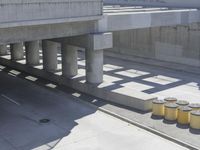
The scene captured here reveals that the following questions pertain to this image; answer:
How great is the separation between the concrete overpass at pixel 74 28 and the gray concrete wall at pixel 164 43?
263 cm

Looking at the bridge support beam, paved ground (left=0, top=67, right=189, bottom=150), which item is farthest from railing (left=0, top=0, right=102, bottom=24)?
paved ground (left=0, top=67, right=189, bottom=150)

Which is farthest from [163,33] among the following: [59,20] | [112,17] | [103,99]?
[59,20]

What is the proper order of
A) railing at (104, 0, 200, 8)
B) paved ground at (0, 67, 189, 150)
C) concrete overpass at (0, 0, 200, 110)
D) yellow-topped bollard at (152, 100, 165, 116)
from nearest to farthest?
1. paved ground at (0, 67, 189, 150)
2. concrete overpass at (0, 0, 200, 110)
3. yellow-topped bollard at (152, 100, 165, 116)
4. railing at (104, 0, 200, 8)

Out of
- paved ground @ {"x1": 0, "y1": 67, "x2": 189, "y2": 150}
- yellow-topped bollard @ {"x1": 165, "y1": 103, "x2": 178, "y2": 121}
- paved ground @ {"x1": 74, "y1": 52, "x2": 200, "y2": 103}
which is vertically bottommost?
paved ground @ {"x1": 0, "y1": 67, "x2": 189, "y2": 150}

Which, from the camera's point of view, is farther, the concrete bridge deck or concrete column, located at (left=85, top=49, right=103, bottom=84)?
the concrete bridge deck

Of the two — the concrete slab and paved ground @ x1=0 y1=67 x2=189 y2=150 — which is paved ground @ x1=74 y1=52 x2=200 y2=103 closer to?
the concrete slab

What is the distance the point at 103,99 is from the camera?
88.6 feet

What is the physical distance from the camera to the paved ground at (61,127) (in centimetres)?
1917

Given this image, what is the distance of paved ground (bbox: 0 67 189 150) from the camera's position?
1917cm

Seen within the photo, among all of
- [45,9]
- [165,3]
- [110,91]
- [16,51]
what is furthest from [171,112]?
[165,3]

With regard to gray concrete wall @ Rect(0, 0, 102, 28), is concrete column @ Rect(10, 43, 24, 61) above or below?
below

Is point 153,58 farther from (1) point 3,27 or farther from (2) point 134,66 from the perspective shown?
(1) point 3,27

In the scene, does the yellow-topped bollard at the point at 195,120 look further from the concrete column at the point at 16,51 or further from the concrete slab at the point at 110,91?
the concrete column at the point at 16,51

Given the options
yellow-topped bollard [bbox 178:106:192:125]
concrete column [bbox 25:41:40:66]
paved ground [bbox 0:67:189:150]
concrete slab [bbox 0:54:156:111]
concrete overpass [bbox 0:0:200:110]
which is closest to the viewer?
paved ground [bbox 0:67:189:150]
